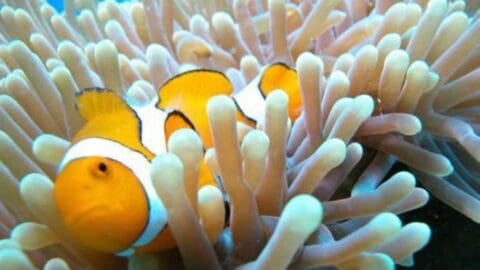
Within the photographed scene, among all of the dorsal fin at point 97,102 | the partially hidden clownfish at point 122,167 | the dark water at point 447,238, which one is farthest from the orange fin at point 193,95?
the dark water at point 447,238

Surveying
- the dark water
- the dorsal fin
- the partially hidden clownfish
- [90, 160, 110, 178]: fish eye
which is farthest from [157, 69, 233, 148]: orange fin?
the dark water

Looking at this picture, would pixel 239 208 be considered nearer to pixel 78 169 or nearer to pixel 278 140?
pixel 278 140

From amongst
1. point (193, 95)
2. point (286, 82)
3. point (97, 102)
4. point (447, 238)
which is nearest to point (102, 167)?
point (97, 102)

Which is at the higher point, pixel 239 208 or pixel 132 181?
pixel 132 181

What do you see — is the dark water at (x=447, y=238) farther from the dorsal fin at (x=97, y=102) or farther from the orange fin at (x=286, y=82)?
the dorsal fin at (x=97, y=102)

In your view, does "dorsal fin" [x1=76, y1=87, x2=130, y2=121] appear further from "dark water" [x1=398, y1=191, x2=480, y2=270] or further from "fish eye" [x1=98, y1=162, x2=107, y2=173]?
"dark water" [x1=398, y1=191, x2=480, y2=270]

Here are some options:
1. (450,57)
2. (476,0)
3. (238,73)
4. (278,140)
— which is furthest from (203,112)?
(476,0)
